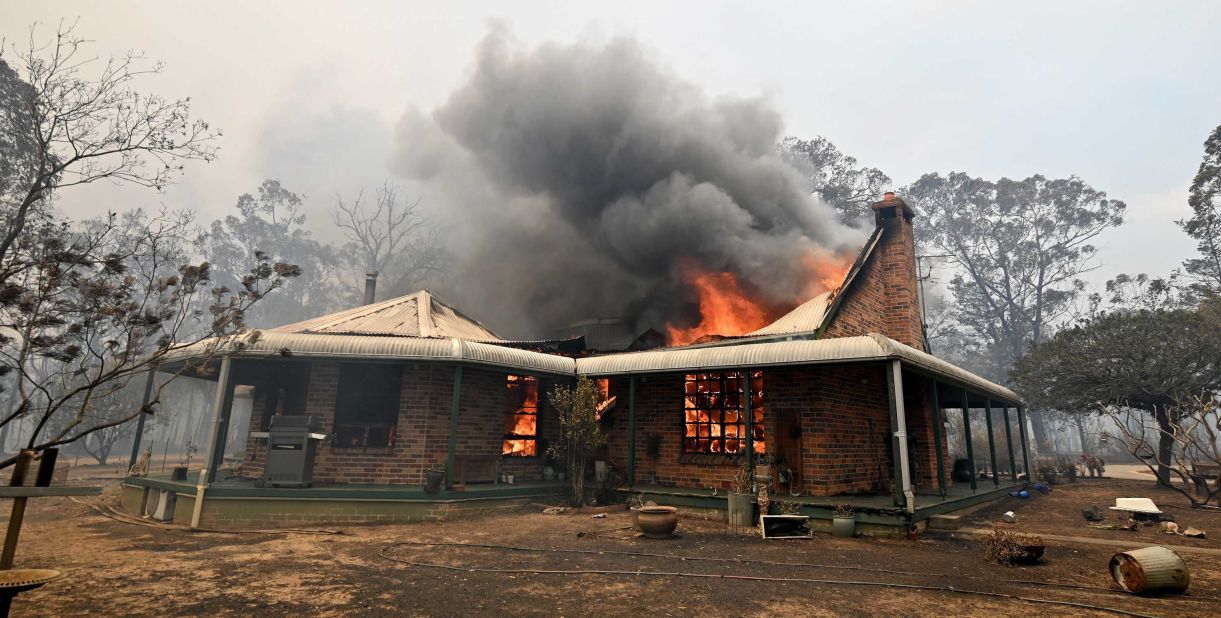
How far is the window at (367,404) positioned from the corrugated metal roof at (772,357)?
147 inches

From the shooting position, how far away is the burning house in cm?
939

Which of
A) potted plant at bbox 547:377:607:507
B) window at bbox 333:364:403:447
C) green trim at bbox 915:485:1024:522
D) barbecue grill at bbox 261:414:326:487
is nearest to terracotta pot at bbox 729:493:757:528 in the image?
green trim at bbox 915:485:1024:522

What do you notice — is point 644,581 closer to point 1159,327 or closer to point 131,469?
point 131,469

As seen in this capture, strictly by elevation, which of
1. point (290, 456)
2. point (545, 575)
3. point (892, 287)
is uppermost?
point (892, 287)

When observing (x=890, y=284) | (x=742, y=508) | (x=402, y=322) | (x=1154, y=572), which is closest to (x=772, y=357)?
(x=742, y=508)

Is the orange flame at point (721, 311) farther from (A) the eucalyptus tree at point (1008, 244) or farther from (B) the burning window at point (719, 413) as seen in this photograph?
(A) the eucalyptus tree at point (1008, 244)

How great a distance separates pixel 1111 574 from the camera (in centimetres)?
586

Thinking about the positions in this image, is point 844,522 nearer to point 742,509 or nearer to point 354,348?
point 742,509

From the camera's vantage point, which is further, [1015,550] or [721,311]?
[721,311]

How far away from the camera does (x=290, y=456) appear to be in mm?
9727

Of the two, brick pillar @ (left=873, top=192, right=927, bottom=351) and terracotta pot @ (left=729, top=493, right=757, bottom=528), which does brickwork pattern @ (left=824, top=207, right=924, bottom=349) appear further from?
terracotta pot @ (left=729, top=493, right=757, bottom=528)

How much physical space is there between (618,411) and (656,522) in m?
4.58

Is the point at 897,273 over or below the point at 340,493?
over

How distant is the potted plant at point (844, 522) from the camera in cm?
832
